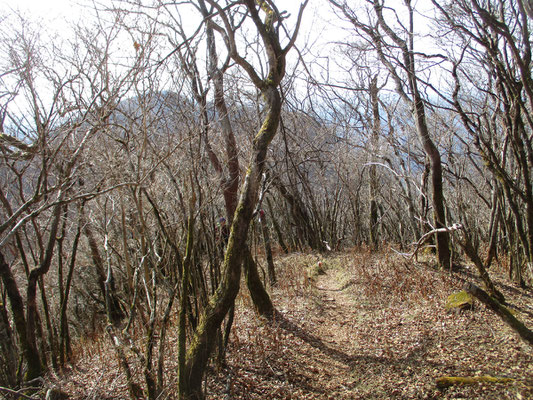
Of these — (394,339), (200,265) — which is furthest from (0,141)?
(394,339)

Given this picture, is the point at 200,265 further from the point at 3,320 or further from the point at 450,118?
the point at 450,118

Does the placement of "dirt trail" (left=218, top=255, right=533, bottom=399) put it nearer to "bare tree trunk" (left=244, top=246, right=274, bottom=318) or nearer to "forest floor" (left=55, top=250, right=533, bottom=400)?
"forest floor" (left=55, top=250, right=533, bottom=400)

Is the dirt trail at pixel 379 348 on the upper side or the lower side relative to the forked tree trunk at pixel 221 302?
lower

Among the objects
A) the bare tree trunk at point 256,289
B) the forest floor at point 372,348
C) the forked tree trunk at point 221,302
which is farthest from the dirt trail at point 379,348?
the forked tree trunk at point 221,302

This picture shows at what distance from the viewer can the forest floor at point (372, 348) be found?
10.6ft

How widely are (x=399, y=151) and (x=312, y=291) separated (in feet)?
14.9

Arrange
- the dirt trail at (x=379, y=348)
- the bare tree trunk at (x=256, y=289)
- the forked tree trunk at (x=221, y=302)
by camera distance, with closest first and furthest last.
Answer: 1. the forked tree trunk at (x=221, y=302)
2. the dirt trail at (x=379, y=348)
3. the bare tree trunk at (x=256, y=289)


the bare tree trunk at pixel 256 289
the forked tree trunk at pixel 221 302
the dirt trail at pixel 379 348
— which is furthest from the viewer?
the bare tree trunk at pixel 256 289

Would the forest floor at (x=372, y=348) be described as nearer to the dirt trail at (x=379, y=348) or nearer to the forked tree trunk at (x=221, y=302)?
the dirt trail at (x=379, y=348)

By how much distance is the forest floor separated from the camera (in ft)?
10.6

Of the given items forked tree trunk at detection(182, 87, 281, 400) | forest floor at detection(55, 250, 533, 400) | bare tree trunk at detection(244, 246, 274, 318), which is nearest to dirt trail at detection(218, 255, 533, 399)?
forest floor at detection(55, 250, 533, 400)

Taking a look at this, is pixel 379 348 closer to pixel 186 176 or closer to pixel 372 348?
pixel 372 348

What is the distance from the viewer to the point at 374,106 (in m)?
10.1

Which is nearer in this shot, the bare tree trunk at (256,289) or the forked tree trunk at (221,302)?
the forked tree trunk at (221,302)
